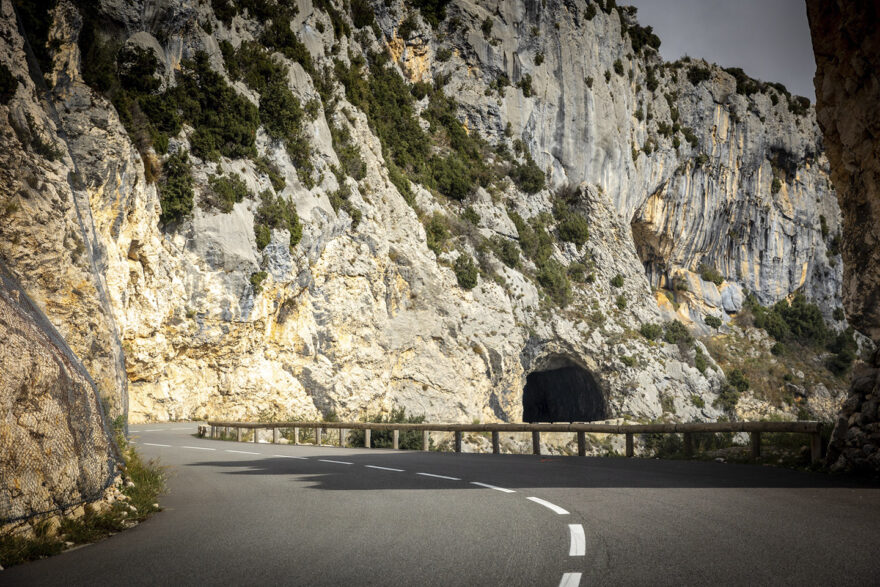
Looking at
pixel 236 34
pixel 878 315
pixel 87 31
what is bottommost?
pixel 878 315

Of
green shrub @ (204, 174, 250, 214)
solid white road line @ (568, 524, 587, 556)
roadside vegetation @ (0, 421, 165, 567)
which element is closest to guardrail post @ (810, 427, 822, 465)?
solid white road line @ (568, 524, 587, 556)

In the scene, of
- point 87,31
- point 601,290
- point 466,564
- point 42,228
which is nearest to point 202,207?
point 87,31

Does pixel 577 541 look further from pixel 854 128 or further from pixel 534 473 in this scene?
pixel 854 128

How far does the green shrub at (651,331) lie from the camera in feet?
193

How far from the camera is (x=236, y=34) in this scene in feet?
137

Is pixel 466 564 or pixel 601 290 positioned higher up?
pixel 601 290

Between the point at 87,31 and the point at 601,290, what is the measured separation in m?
44.1

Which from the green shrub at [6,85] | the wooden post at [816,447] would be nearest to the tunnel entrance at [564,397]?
the wooden post at [816,447]

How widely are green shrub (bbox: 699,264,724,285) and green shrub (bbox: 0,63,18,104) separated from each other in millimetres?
74741

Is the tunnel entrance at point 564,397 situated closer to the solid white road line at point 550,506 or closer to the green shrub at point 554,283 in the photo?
the green shrub at point 554,283

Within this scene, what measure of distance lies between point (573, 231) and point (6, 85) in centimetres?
5116

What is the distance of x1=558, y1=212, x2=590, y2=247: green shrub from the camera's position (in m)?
61.8

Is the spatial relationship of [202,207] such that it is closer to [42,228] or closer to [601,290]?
[42,228]

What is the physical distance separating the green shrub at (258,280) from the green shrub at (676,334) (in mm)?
38754
